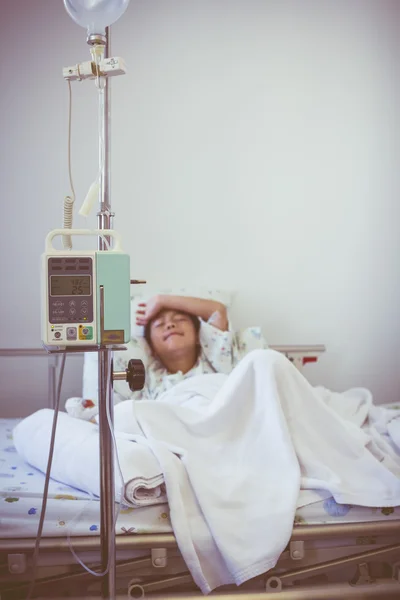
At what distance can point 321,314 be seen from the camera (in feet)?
10.2

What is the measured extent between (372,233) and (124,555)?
2159 mm

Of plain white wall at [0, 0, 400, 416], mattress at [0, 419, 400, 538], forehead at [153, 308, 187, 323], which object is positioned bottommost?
mattress at [0, 419, 400, 538]

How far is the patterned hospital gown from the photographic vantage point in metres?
2.44

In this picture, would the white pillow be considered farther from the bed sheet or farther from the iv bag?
the iv bag

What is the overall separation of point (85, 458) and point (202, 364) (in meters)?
0.99

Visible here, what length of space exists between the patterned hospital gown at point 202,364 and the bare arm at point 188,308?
2.4 inches

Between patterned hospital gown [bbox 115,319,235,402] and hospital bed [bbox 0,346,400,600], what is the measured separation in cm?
87

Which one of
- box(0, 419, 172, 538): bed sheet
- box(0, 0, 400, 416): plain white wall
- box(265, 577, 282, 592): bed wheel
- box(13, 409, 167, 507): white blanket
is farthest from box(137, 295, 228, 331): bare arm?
box(265, 577, 282, 592): bed wheel

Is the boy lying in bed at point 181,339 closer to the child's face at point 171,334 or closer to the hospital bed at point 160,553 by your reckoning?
the child's face at point 171,334

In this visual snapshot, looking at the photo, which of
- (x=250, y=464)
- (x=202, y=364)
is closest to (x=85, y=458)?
(x=250, y=464)

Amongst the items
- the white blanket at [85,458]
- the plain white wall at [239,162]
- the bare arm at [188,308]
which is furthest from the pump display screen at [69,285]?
the plain white wall at [239,162]

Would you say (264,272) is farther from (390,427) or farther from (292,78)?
(390,427)

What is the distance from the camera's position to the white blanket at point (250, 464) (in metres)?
1.42

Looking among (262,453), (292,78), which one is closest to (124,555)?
(262,453)
